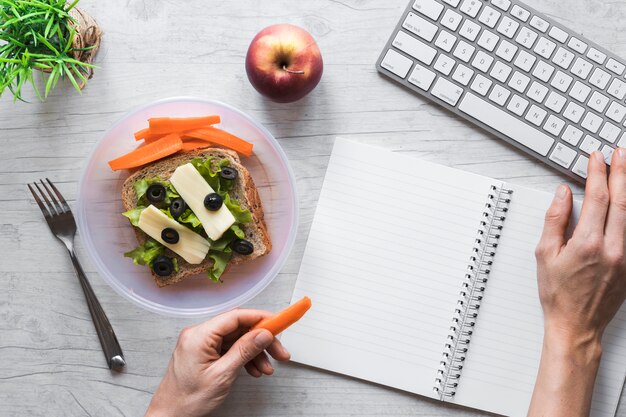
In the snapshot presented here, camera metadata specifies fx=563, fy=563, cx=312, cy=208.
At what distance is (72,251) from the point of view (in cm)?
106

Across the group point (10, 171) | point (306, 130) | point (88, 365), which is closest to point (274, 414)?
point (88, 365)

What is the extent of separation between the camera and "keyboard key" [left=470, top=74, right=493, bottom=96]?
1.03 metres

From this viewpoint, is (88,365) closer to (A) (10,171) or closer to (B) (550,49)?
(A) (10,171)

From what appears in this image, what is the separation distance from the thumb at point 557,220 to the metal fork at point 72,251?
83 cm

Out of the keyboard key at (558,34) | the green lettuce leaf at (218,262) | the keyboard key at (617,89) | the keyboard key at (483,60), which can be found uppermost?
the keyboard key at (558,34)

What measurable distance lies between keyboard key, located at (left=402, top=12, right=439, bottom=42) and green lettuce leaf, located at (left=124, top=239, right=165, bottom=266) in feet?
1.96

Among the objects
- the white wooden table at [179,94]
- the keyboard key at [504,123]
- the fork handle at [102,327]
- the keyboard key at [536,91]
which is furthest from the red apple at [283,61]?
the fork handle at [102,327]

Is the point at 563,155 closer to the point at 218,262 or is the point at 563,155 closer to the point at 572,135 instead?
the point at 572,135

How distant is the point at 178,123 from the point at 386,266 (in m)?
0.47

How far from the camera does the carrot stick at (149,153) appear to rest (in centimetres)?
103

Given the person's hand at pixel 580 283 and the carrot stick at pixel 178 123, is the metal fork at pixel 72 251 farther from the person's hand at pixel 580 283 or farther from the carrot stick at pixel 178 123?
the person's hand at pixel 580 283

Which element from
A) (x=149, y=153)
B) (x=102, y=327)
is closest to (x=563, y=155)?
(x=149, y=153)

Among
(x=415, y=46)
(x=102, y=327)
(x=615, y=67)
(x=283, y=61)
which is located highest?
(x=615, y=67)

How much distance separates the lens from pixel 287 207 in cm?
107
